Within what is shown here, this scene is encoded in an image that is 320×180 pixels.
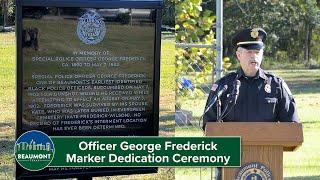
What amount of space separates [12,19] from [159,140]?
1461 millimetres

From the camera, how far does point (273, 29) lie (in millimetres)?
38344

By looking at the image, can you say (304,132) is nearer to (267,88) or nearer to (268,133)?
(267,88)

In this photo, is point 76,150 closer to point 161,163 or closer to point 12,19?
point 161,163

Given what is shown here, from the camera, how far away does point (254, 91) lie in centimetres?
451

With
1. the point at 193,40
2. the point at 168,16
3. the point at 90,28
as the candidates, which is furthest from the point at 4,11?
the point at 193,40

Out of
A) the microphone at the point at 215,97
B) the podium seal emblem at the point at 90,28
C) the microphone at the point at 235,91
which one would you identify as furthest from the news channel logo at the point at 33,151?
the microphone at the point at 235,91

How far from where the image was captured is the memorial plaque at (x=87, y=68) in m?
4.83

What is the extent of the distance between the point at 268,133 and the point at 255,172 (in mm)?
Result: 211

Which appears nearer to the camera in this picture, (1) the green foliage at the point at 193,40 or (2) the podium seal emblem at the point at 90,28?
(2) the podium seal emblem at the point at 90,28

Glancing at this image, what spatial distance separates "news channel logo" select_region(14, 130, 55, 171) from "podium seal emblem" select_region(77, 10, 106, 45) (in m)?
0.73

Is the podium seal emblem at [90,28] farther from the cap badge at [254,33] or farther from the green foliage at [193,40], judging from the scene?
the green foliage at [193,40]

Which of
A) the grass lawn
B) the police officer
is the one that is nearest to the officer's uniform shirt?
the police officer

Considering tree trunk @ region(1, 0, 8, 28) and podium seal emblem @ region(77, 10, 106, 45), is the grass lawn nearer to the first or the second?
podium seal emblem @ region(77, 10, 106, 45)

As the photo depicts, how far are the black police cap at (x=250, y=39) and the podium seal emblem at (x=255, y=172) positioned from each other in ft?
3.62
